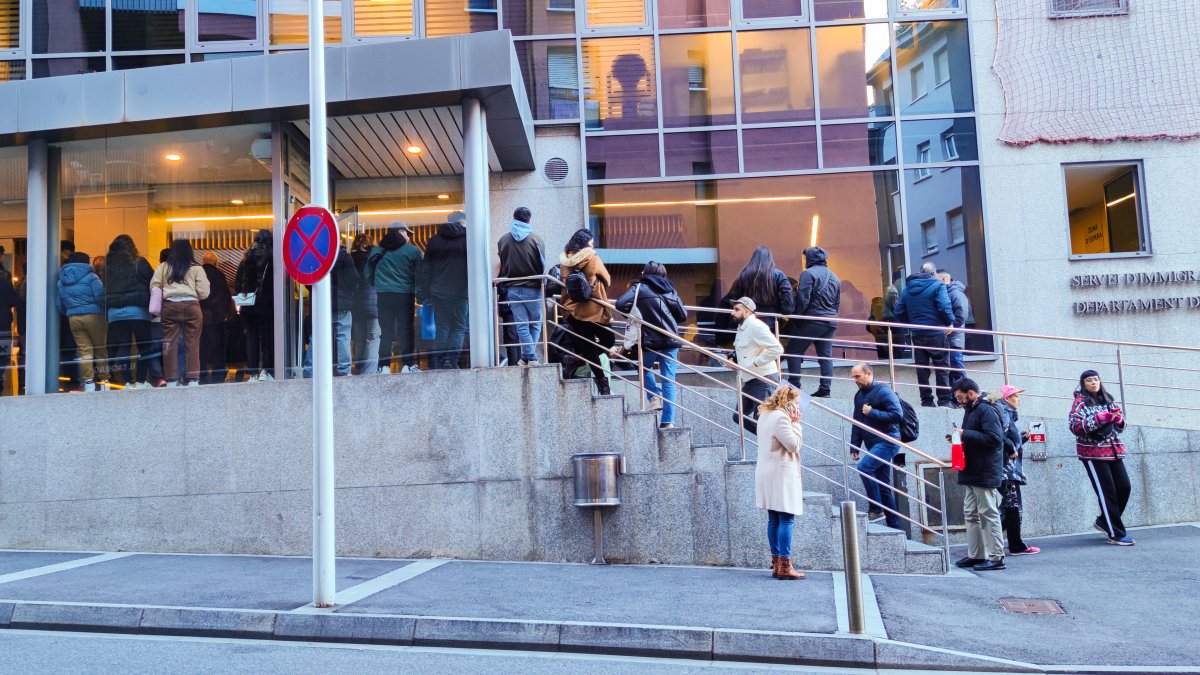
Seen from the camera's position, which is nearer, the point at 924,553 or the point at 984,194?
the point at 924,553

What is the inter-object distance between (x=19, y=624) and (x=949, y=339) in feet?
33.8

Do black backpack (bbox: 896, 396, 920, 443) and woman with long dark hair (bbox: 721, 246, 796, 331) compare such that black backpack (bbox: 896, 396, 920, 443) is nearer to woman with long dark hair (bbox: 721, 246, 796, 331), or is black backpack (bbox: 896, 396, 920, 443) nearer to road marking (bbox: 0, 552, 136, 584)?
woman with long dark hair (bbox: 721, 246, 796, 331)

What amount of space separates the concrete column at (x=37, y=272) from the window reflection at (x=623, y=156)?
703 cm

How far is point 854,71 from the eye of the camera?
51.4ft

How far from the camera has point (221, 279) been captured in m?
11.4

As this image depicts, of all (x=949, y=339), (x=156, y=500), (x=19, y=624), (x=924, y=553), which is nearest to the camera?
(x=19, y=624)

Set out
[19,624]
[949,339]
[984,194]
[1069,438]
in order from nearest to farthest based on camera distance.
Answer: [19,624]
[1069,438]
[949,339]
[984,194]

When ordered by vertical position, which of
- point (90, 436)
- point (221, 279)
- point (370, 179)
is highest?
point (370, 179)

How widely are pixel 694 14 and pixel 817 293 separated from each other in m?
5.37

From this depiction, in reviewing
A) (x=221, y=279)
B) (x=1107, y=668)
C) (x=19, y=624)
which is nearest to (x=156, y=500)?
(x=221, y=279)

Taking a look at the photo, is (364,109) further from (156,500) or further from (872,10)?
(872,10)

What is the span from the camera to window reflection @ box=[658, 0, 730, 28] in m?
15.9

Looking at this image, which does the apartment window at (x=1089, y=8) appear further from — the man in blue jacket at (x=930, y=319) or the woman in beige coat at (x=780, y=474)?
the woman in beige coat at (x=780, y=474)

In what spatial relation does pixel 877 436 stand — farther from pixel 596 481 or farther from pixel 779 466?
pixel 596 481
